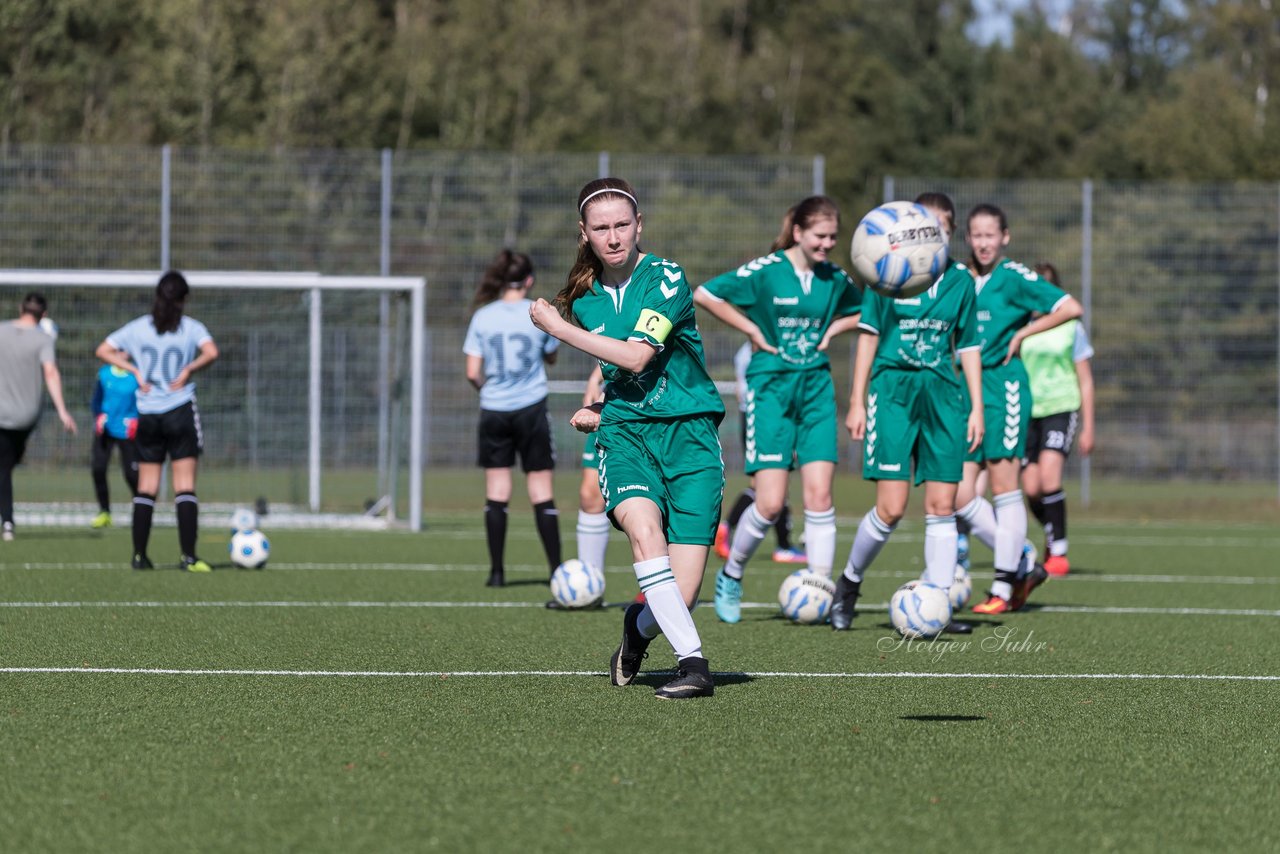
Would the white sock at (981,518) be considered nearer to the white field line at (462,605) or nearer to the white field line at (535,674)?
the white field line at (462,605)

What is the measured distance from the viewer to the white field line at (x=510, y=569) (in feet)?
38.7

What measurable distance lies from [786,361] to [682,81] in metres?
42.9

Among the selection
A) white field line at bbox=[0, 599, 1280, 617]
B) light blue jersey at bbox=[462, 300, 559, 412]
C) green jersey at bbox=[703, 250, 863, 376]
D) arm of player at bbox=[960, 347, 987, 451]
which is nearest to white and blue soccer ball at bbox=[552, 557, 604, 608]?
white field line at bbox=[0, 599, 1280, 617]

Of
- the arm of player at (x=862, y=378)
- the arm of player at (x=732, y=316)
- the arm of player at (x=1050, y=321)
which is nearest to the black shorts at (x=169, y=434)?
the arm of player at (x=732, y=316)

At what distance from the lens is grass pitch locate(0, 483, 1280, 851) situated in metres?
4.25

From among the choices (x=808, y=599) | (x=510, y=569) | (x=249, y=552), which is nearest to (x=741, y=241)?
(x=510, y=569)

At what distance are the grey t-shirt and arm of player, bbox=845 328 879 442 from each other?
8.59m

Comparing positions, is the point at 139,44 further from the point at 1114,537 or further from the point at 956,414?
the point at 956,414

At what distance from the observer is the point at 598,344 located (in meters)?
5.90

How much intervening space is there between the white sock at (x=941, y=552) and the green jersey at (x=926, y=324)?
0.69m

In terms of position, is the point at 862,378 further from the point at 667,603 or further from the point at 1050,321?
the point at 667,603

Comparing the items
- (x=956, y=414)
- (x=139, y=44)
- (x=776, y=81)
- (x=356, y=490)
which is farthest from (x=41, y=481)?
(x=776, y=81)

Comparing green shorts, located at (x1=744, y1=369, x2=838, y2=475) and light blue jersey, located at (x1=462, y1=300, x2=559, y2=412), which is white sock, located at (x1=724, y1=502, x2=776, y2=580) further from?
light blue jersey, located at (x1=462, y1=300, x2=559, y2=412)

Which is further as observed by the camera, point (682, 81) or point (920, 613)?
point (682, 81)
